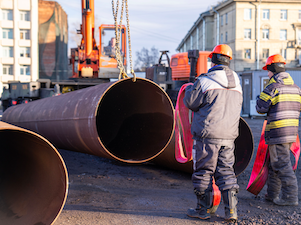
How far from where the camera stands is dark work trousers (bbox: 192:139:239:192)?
321 centimetres

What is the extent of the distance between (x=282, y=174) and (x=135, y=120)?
2250 millimetres

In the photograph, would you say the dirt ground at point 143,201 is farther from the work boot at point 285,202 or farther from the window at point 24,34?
the window at point 24,34

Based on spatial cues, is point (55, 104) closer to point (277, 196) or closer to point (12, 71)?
point (277, 196)

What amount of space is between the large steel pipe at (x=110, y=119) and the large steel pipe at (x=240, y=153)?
28.3 inches

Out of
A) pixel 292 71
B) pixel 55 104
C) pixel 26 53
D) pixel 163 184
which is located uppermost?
pixel 26 53

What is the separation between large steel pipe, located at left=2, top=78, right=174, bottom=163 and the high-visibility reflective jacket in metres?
1.29

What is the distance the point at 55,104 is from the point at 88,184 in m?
1.35

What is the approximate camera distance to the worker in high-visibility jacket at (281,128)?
3.83m

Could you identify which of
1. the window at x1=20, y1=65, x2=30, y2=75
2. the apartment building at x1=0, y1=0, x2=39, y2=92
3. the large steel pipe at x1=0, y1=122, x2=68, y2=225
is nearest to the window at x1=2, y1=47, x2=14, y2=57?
the apartment building at x1=0, y1=0, x2=39, y2=92

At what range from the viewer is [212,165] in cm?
321

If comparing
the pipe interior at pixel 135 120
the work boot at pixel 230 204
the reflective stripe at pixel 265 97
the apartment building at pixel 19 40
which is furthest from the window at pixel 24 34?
the work boot at pixel 230 204

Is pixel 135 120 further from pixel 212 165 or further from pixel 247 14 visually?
Result: pixel 247 14

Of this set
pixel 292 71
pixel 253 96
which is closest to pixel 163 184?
pixel 253 96

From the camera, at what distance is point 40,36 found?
113ft
